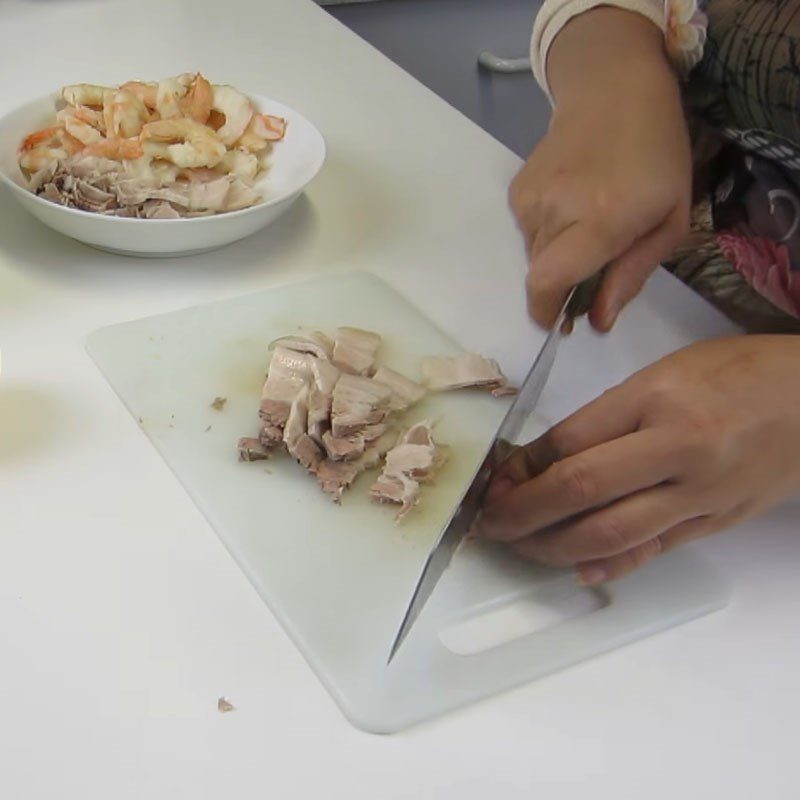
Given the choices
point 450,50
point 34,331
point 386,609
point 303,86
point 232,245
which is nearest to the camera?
point 386,609

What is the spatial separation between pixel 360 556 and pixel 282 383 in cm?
14

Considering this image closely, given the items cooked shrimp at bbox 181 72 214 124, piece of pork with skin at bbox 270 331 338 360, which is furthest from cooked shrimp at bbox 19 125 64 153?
piece of pork with skin at bbox 270 331 338 360

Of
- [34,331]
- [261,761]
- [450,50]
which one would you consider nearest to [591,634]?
[261,761]

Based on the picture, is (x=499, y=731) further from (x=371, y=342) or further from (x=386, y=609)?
(x=371, y=342)

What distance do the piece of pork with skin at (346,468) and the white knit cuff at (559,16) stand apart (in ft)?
1.42

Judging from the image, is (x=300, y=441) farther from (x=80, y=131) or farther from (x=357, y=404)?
(x=80, y=131)

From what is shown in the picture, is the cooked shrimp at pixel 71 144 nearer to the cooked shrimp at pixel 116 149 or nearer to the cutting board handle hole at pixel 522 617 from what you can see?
the cooked shrimp at pixel 116 149

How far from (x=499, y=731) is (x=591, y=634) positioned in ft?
0.29

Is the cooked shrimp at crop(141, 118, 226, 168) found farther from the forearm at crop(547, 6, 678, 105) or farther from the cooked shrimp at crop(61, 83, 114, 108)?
the forearm at crop(547, 6, 678, 105)

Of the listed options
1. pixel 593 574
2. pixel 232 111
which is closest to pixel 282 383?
pixel 593 574

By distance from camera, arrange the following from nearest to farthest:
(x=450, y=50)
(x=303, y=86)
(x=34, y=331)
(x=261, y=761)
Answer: (x=261, y=761)
(x=34, y=331)
(x=303, y=86)
(x=450, y=50)

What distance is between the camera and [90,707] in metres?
0.53

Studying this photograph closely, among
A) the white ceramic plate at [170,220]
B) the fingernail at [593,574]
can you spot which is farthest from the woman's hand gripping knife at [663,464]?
the white ceramic plate at [170,220]

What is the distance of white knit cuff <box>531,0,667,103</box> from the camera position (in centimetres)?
97
